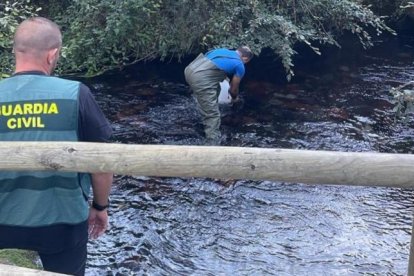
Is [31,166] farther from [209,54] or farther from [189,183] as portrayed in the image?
[209,54]

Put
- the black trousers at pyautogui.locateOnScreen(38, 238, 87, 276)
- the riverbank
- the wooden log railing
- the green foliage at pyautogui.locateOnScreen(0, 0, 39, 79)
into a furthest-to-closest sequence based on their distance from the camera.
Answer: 1. the green foliage at pyautogui.locateOnScreen(0, 0, 39, 79)
2. the riverbank
3. the black trousers at pyautogui.locateOnScreen(38, 238, 87, 276)
4. the wooden log railing

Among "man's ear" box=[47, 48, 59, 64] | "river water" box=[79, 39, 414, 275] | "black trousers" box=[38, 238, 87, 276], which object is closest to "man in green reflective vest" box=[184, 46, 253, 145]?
"river water" box=[79, 39, 414, 275]

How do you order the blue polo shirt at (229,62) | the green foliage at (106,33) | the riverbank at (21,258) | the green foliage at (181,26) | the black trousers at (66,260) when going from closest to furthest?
the black trousers at (66,260) → the riverbank at (21,258) → the blue polo shirt at (229,62) → the green foliage at (181,26) → the green foliage at (106,33)

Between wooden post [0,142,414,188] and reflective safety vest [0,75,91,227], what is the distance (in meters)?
0.28

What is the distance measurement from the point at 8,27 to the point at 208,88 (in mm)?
2785

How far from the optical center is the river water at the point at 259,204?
5398 millimetres

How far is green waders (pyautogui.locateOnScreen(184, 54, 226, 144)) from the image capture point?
8.21m

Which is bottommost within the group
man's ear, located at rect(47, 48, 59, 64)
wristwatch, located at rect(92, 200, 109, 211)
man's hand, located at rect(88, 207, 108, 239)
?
man's hand, located at rect(88, 207, 108, 239)

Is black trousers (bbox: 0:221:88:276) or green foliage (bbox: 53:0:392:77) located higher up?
green foliage (bbox: 53:0:392:77)

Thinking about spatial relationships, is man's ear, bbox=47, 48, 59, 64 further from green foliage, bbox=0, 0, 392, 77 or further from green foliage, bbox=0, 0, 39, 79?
green foliage, bbox=0, 0, 392, 77

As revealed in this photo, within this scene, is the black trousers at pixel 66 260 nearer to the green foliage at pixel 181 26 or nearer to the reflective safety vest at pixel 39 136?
the reflective safety vest at pixel 39 136

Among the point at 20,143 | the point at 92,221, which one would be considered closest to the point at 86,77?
the point at 92,221

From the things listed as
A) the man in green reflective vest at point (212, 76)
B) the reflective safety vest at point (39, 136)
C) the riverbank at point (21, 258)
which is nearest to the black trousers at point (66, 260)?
the reflective safety vest at point (39, 136)

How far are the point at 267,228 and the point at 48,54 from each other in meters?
3.57
